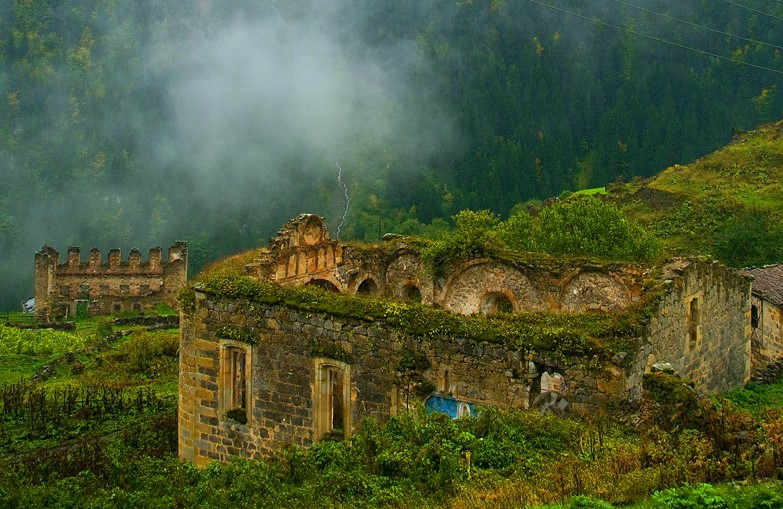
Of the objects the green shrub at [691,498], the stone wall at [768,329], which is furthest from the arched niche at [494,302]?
the green shrub at [691,498]

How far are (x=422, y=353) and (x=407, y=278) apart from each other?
9.43 m

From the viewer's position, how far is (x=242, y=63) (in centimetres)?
16412

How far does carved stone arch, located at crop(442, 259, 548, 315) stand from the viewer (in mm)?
25047

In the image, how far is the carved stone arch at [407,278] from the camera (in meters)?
26.8

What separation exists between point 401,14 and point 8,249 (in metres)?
71.3

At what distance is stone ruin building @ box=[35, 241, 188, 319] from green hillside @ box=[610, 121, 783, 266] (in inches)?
1221

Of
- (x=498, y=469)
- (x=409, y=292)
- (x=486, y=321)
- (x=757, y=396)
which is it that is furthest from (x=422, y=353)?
(x=757, y=396)

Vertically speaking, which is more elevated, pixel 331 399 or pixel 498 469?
pixel 331 399

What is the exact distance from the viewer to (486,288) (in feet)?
84.2

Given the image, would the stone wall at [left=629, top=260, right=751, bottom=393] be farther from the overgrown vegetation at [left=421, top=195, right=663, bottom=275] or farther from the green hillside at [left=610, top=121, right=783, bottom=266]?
the green hillside at [left=610, top=121, right=783, bottom=266]

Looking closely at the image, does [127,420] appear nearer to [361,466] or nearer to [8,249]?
[361,466]

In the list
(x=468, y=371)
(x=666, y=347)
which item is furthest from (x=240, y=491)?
(x=666, y=347)

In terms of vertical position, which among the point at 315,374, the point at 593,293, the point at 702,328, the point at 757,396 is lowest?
the point at 757,396

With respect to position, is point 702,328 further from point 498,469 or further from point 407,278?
point 498,469
